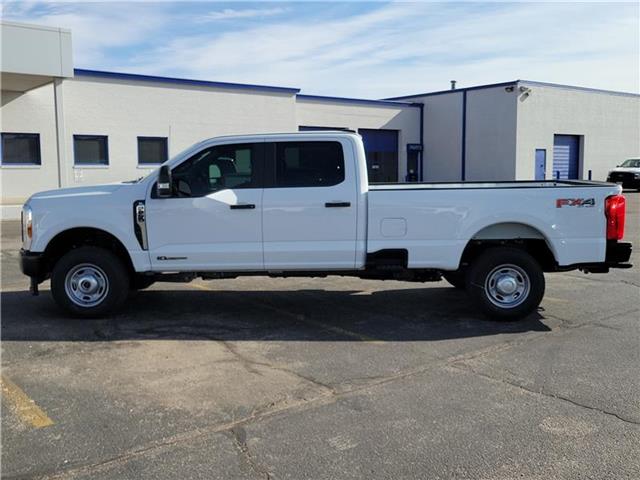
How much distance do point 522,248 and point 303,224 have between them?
8.47 ft

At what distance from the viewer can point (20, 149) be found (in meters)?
22.8

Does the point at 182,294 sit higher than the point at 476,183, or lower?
lower

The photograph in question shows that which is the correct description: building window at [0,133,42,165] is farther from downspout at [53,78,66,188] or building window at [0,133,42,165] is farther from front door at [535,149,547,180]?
front door at [535,149,547,180]

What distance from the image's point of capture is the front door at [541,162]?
3444cm

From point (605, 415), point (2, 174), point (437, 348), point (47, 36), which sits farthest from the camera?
point (2, 174)

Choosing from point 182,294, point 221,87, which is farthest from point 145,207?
point 221,87

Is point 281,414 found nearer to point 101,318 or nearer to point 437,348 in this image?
point 437,348

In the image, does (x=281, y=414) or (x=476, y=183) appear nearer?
(x=281, y=414)

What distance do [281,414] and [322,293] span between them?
14.2ft

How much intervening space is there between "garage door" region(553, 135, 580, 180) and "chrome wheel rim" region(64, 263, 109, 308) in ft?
108

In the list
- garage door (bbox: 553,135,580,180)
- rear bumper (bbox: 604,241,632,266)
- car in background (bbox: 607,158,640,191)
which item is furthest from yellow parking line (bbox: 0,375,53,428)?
garage door (bbox: 553,135,580,180)

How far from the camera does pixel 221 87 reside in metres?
27.0

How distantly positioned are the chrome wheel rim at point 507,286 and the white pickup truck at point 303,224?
0.04 ft

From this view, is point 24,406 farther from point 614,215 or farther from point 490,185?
point 614,215
